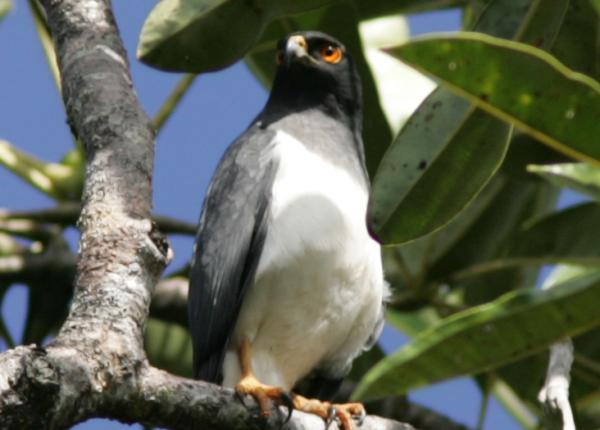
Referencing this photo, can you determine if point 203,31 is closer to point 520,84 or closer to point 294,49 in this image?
point 520,84

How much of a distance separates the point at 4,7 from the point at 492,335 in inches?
120

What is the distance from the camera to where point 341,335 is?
4738 mm

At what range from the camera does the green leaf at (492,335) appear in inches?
141

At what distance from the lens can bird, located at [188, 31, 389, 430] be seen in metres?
4.39

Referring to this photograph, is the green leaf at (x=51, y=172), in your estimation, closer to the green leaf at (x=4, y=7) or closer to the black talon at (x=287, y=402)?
the green leaf at (x=4, y=7)

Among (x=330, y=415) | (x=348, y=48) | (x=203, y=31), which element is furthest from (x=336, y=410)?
(x=348, y=48)

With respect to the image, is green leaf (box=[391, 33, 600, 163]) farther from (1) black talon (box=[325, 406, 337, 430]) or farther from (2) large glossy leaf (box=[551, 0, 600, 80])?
(2) large glossy leaf (box=[551, 0, 600, 80])

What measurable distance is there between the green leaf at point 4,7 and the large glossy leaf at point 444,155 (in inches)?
119

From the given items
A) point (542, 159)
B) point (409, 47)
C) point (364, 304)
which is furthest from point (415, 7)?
point (409, 47)

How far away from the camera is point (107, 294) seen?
9.53ft

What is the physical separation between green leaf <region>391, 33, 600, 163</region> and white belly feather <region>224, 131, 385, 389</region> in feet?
4.31

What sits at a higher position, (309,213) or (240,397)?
(240,397)

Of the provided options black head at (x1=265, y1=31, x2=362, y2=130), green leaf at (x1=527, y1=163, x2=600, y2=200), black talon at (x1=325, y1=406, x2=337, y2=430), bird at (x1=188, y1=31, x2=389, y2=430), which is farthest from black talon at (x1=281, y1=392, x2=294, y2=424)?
black head at (x1=265, y1=31, x2=362, y2=130)

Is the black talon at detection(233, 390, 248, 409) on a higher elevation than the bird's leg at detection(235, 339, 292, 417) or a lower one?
higher
